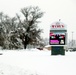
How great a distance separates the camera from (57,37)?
101ft

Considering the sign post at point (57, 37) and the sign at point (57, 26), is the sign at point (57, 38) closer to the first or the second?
the sign post at point (57, 37)

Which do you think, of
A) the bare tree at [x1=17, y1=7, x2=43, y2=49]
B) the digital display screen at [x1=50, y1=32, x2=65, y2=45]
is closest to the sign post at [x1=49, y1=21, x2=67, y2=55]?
the digital display screen at [x1=50, y1=32, x2=65, y2=45]

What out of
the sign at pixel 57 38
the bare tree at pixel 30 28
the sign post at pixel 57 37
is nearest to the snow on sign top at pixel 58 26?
the sign post at pixel 57 37

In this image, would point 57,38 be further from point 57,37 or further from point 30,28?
point 30,28

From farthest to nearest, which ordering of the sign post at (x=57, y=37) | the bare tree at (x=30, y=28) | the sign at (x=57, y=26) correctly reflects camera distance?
1. the bare tree at (x=30, y=28)
2. the sign at (x=57, y=26)
3. the sign post at (x=57, y=37)

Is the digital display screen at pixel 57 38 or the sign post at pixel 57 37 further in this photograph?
the digital display screen at pixel 57 38

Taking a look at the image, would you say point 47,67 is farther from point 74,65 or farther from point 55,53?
point 55,53

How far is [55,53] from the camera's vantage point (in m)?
30.4

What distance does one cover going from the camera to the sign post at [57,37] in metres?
30.5

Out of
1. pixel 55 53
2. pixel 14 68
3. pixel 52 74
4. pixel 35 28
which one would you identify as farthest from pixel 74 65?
pixel 35 28

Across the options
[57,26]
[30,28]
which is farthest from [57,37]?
[30,28]

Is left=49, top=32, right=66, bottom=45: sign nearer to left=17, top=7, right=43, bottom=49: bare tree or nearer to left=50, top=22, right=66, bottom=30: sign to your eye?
left=50, top=22, right=66, bottom=30: sign

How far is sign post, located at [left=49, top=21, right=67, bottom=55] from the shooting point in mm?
30531

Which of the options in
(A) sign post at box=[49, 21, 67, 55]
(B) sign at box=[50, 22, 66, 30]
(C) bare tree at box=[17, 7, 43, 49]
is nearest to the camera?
(A) sign post at box=[49, 21, 67, 55]
